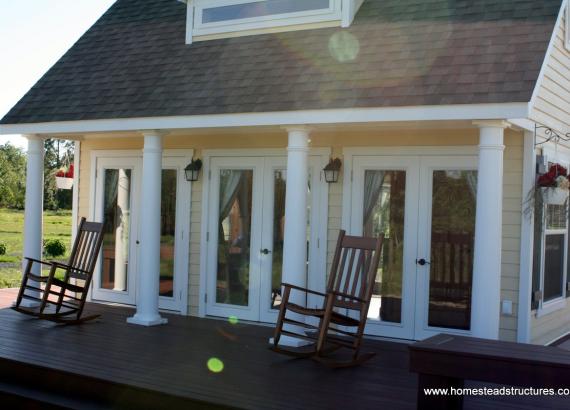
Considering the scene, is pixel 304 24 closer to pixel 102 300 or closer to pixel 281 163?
pixel 281 163

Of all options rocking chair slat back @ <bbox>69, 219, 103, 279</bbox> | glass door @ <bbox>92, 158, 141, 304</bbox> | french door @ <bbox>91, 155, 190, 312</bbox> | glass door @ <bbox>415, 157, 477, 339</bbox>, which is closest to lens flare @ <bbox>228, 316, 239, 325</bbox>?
french door @ <bbox>91, 155, 190, 312</bbox>

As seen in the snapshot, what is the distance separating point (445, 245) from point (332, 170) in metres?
1.39

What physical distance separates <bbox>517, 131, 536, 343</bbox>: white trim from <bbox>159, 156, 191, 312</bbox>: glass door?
3839 millimetres

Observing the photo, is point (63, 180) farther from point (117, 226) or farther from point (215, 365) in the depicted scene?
point (215, 365)

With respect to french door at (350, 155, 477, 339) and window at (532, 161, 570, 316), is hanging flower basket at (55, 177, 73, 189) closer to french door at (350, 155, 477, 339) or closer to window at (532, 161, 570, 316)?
french door at (350, 155, 477, 339)

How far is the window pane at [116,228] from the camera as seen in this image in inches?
353

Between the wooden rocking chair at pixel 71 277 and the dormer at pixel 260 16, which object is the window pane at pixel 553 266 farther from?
the wooden rocking chair at pixel 71 277

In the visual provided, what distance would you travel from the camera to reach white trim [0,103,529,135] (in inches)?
220

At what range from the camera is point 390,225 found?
7.23 meters

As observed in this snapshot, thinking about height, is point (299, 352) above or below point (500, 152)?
below

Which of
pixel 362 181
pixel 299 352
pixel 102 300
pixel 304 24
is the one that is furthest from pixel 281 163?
pixel 102 300

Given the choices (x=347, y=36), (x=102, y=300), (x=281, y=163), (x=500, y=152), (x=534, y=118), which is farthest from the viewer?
(x=102, y=300)

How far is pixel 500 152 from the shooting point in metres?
5.71

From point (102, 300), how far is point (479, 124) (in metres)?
5.54
